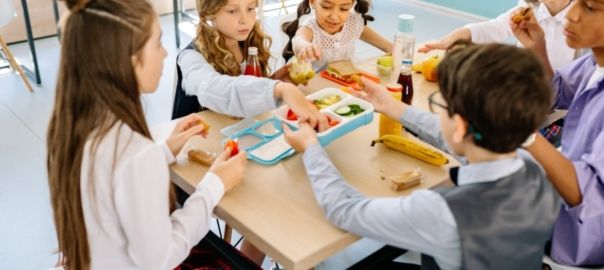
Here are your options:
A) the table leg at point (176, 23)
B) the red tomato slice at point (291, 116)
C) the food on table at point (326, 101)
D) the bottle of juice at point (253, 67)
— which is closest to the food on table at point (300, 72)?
the bottle of juice at point (253, 67)

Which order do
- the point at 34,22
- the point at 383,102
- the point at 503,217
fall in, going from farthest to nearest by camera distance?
the point at 34,22 → the point at 383,102 → the point at 503,217

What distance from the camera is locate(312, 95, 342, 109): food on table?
1.61 meters

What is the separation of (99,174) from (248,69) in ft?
2.58

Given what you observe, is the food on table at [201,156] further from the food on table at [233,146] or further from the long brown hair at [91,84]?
the long brown hair at [91,84]

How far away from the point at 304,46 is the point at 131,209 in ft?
3.62

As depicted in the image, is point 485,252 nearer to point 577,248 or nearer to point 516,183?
point 516,183

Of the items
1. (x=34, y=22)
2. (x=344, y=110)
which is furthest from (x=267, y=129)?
(x=34, y=22)

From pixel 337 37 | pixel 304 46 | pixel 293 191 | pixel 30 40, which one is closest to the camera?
pixel 293 191

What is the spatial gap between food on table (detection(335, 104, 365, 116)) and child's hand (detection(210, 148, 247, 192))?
29 cm

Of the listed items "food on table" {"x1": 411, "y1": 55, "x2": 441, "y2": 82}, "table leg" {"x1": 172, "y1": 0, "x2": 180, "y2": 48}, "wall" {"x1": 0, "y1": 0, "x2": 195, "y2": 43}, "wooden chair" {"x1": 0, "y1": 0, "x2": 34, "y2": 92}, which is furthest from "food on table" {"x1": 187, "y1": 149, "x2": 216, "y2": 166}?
"wall" {"x1": 0, "y1": 0, "x2": 195, "y2": 43}

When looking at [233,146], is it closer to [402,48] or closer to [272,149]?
[272,149]

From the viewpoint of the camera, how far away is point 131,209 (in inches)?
44.8

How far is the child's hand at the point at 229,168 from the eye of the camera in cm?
131

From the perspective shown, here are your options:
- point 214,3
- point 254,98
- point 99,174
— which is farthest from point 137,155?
point 214,3
